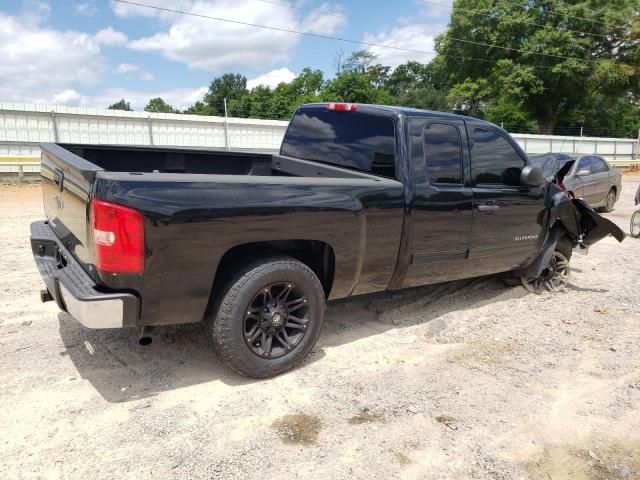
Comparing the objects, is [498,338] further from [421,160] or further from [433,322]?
[421,160]

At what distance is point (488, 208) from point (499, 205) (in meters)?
0.19

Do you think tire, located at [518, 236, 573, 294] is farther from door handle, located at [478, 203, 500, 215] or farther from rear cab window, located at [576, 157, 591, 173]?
rear cab window, located at [576, 157, 591, 173]

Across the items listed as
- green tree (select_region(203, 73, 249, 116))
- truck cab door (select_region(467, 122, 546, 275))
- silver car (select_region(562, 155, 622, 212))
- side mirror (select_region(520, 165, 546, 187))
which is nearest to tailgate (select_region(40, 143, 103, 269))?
truck cab door (select_region(467, 122, 546, 275))

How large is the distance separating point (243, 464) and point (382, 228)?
1.96m

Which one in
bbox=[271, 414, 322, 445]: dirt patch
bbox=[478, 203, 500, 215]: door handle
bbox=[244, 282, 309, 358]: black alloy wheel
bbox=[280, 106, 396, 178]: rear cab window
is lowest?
bbox=[271, 414, 322, 445]: dirt patch

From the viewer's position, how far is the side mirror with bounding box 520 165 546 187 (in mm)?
4695

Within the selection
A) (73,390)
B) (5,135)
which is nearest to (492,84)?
(5,135)

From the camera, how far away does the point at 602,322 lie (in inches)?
193

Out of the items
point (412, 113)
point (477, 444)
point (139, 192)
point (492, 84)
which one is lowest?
point (477, 444)

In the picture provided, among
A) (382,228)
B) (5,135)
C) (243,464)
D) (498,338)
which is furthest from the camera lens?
(5,135)

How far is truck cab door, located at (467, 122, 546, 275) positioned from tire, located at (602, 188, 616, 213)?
29.2 feet

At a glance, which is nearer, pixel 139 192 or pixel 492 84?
pixel 139 192

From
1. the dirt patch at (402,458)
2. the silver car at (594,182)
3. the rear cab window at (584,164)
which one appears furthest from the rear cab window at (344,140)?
the rear cab window at (584,164)

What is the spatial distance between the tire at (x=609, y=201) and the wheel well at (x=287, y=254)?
11.3 m
